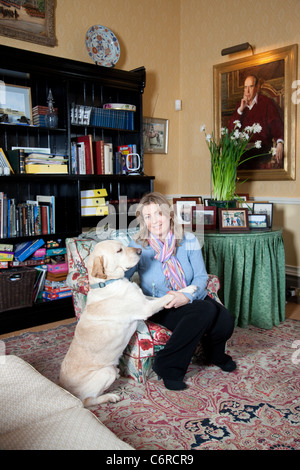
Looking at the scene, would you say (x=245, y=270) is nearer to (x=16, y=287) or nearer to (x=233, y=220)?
(x=233, y=220)

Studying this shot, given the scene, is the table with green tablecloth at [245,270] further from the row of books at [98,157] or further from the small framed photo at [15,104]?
the small framed photo at [15,104]

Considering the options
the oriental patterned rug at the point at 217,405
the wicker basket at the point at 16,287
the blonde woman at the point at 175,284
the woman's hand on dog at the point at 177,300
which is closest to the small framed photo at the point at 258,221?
the oriental patterned rug at the point at 217,405

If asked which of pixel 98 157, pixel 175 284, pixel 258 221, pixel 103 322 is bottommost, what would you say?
pixel 103 322

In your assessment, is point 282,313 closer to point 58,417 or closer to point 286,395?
point 286,395

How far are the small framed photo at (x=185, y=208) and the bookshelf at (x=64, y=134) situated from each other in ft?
1.97

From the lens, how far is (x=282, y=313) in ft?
10.5

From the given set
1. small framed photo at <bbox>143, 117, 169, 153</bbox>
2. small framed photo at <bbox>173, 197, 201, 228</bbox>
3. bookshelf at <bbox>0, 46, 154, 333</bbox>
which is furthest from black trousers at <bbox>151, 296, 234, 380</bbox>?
small framed photo at <bbox>143, 117, 169, 153</bbox>

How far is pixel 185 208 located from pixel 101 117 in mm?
1222

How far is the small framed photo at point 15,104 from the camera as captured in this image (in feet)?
10.8

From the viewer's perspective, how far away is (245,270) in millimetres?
3006

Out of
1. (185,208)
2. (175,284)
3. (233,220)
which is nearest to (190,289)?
(175,284)

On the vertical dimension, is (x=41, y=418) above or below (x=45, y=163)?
below
